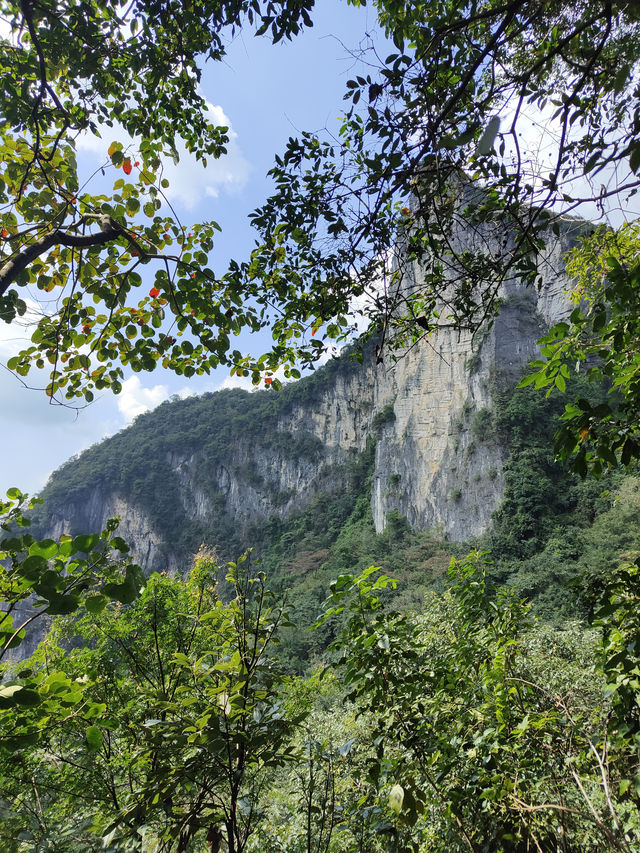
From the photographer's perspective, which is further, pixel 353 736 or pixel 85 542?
pixel 353 736

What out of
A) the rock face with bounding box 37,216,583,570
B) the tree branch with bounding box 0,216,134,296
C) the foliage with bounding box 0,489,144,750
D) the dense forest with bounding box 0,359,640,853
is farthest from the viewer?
the rock face with bounding box 37,216,583,570

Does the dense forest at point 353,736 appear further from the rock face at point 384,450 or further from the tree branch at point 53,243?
the rock face at point 384,450

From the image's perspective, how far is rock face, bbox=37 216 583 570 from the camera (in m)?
24.0

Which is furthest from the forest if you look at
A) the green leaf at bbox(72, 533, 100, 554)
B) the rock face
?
the rock face

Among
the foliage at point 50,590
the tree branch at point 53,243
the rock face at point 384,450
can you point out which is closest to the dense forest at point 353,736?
the foliage at point 50,590

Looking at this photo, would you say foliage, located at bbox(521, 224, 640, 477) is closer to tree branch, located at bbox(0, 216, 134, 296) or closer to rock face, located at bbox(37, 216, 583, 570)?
tree branch, located at bbox(0, 216, 134, 296)

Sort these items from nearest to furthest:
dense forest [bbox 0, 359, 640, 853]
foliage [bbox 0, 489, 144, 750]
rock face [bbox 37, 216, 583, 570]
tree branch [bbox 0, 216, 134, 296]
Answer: foliage [bbox 0, 489, 144, 750] → dense forest [bbox 0, 359, 640, 853] → tree branch [bbox 0, 216, 134, 296] → rock face [bbox 37, 216, 583, 570]

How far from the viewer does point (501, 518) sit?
2086 cm

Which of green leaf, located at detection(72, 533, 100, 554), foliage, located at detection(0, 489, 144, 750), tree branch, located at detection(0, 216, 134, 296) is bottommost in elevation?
foliage, located at detection(0, 489, 144, 750)

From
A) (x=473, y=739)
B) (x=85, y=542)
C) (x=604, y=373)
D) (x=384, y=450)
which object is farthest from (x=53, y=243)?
(x=384, y=450)

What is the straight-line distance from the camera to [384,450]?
29703mm

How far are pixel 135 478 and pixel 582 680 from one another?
160 feet

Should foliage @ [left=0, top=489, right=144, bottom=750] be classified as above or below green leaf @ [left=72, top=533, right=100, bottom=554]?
below

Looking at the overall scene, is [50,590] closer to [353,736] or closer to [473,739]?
[473,739]
